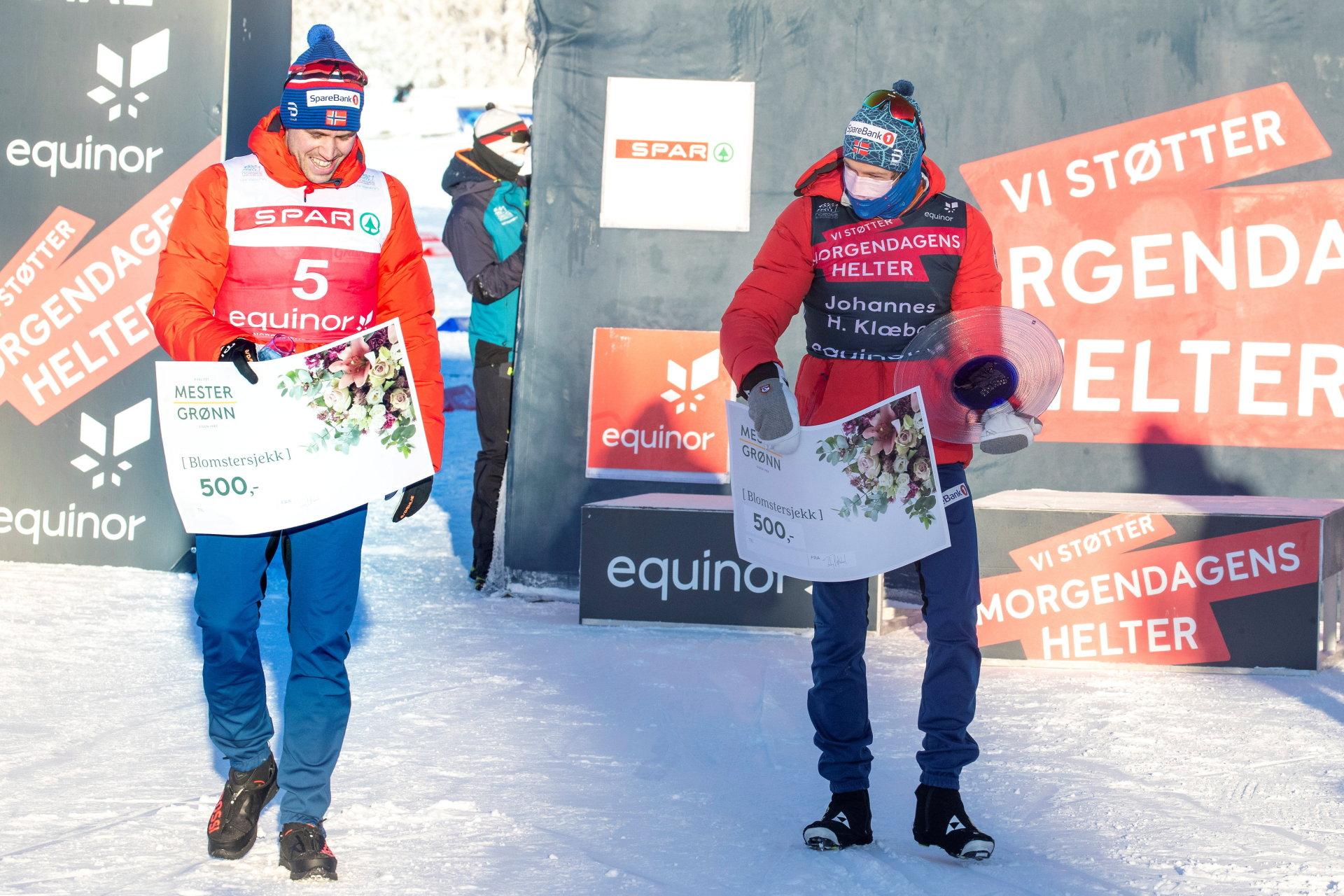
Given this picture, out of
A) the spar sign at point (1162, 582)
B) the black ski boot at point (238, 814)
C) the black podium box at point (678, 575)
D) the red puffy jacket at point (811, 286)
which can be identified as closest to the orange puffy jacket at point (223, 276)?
the red puffy jacket at point (811, 286)

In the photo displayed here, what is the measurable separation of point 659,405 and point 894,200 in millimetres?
3350

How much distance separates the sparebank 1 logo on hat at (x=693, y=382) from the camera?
6.69 metres

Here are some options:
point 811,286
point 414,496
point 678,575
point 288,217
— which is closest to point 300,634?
point 414,496

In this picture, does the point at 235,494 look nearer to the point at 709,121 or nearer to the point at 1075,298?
the point at 709,121

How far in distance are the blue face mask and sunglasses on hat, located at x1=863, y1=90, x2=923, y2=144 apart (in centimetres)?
8

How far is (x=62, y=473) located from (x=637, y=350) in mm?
2754

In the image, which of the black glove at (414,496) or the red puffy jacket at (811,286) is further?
the red puffy jacket at (811,286)

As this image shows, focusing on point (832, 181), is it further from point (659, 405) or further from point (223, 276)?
point (659, 405)

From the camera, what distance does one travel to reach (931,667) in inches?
136

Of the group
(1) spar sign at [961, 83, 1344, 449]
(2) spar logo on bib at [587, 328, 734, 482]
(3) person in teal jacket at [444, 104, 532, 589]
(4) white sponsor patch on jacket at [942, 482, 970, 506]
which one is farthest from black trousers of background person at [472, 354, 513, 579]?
(4) white sponsor patch on jacket at [942, 482, 970, 506]

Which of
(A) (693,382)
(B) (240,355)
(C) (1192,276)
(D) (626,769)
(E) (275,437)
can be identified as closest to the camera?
(B) (240,355)

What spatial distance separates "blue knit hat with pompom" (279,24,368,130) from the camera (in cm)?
322

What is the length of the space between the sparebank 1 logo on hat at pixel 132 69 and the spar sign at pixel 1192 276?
155 inches

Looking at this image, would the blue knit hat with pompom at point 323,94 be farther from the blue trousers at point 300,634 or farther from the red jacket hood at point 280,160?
the blue trousers at point 300,634
